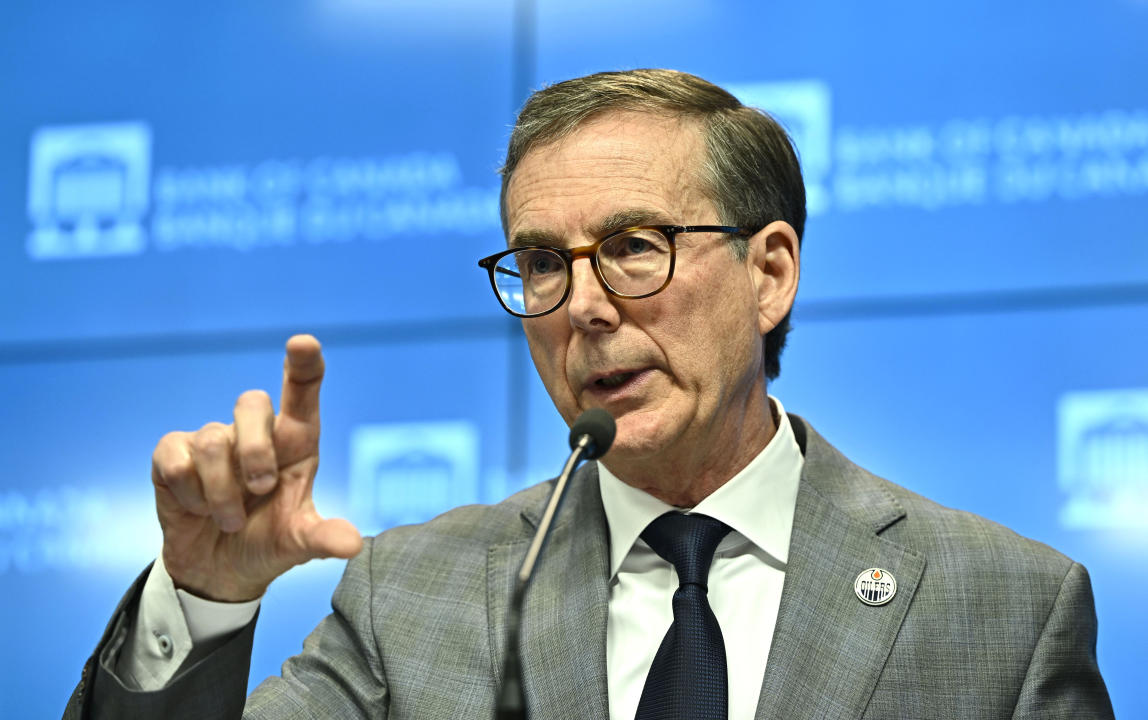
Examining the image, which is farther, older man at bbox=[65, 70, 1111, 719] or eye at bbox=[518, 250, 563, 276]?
eye at bbox=[518, 250, 563, 276]

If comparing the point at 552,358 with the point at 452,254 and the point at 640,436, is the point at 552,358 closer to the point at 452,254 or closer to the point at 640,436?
the point at 640,436

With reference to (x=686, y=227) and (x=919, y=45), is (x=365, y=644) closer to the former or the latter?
(x=686, y=227)

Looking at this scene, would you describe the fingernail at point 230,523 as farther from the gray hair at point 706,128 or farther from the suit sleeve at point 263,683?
the gray hair at point 706,128

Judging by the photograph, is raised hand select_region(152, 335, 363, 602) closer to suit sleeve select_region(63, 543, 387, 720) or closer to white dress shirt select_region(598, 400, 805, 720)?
suit sleeve select_region(63, 543, 387, 720)

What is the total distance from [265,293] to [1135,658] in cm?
222

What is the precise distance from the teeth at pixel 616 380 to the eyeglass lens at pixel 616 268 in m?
0.13

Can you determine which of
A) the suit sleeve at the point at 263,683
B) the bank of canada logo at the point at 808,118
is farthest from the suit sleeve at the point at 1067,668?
the bank of canada logo at the point at 808,118

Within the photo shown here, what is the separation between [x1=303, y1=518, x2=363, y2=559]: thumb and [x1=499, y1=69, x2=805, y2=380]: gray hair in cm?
85

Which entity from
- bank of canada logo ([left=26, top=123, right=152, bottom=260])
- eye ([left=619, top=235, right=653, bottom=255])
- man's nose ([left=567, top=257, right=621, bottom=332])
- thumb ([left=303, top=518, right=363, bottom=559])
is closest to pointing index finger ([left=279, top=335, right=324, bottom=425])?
thumb ([left=303, top=518, right=363, bottom=559])

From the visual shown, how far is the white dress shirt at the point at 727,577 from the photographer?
203 centimetres

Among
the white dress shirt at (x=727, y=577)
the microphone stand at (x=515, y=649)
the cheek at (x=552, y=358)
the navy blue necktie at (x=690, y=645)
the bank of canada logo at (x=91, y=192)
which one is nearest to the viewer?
the microphone stand at (x=515, y=649)

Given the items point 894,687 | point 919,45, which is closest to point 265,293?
point 919,45

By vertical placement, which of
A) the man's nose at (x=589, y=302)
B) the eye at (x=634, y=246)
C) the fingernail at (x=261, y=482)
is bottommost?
the fingernail at (x=261, y=482)

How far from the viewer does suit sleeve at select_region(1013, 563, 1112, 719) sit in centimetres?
194
